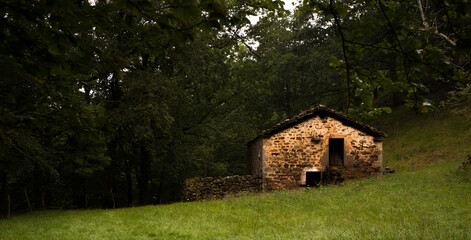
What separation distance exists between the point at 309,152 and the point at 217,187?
17.6ft

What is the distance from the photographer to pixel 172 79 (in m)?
17.7

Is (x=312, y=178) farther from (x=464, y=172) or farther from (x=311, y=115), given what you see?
(x=464, y=172)

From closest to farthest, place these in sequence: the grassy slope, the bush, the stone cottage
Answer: the grassy slope < the bush < the stone cottage

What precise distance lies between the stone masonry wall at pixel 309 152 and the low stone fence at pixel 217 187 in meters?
1.07

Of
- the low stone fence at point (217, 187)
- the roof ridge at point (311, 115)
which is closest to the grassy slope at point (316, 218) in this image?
the roof ridge at point (311, 115)

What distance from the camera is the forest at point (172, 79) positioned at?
266cm

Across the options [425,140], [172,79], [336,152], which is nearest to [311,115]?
[336,152]


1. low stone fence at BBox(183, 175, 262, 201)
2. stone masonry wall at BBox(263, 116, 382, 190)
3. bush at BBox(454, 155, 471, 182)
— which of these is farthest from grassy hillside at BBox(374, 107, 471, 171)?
low stone fence at BBox(183, 175, 262, 201)

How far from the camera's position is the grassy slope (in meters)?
7.92

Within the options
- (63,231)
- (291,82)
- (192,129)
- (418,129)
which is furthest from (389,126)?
(63,231)

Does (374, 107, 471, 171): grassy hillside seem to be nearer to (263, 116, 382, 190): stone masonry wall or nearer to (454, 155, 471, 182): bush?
(454, 155, 471, 182): bush

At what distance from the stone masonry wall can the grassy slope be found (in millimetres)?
1363

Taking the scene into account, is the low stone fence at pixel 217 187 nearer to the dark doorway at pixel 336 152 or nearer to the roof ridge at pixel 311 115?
the roof ridge at pixel 311 115

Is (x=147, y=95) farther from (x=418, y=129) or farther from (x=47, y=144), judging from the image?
(x=418, y=129)
